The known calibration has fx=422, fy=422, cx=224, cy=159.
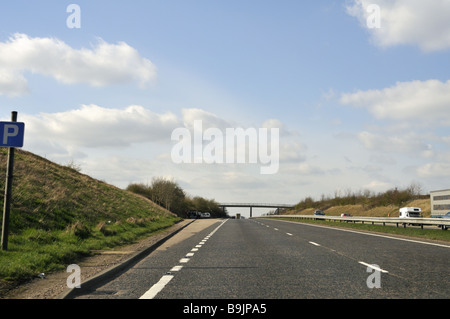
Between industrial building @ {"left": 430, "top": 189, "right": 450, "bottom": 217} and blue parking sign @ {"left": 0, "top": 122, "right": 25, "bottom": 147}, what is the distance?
196 feet

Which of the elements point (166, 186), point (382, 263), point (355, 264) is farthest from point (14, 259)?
point (166, 186)

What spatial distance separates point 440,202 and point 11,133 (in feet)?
209

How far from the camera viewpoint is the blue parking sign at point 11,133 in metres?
11.9

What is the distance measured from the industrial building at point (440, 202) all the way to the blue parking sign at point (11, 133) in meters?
59.8

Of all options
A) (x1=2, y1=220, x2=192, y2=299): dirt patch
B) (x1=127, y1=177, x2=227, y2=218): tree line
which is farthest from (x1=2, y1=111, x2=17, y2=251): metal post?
(x1=127, y1=177, x2=227, y2=218): tree line

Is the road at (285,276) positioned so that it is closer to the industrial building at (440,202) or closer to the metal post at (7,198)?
the metal post at (7,198)

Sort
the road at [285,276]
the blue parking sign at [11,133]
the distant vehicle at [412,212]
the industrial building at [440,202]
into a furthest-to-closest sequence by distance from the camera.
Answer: the industrial building at [440,202] → the distant vehicle at [412,212] → the blue parking sign at [11,133] → the road at [285,276]

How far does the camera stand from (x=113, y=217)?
30.0 meters

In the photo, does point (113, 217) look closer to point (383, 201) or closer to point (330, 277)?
point (330, 277)

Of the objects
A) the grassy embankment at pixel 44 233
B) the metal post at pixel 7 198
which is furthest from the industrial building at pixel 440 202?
the metal post at pixel 7 198

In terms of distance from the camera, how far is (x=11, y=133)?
11984 millimetres

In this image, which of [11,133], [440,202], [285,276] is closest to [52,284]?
[285,276]

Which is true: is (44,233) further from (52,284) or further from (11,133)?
(52,284)
